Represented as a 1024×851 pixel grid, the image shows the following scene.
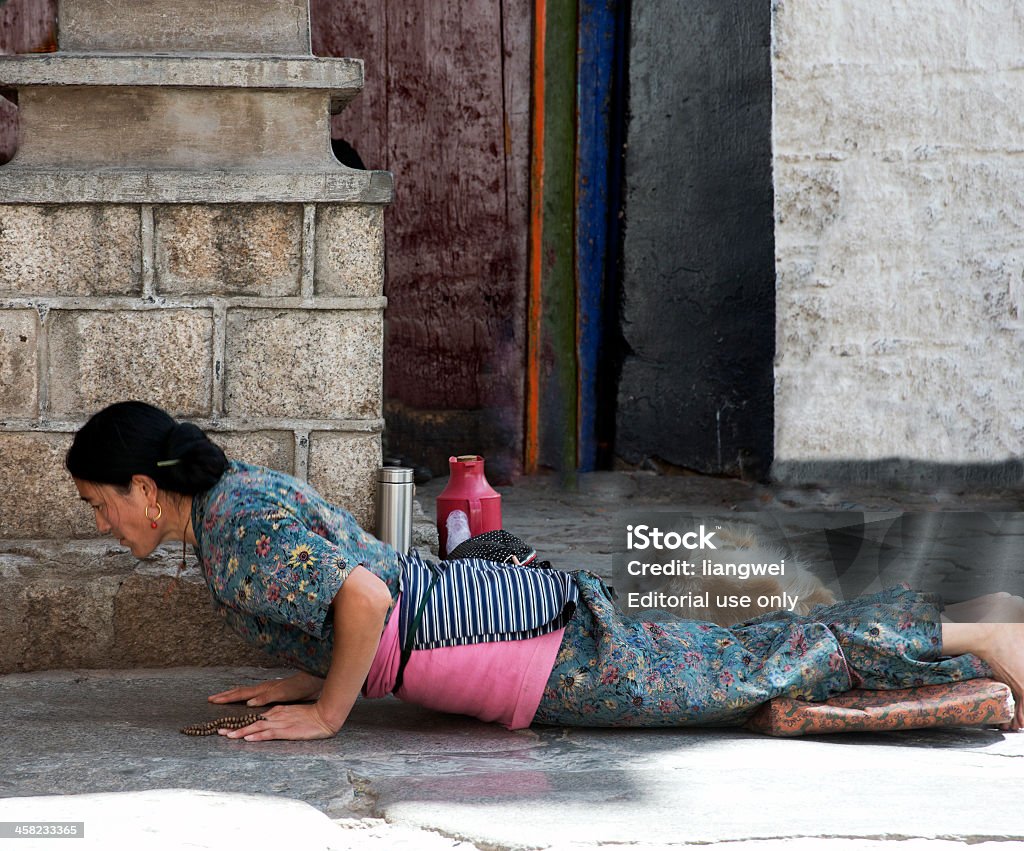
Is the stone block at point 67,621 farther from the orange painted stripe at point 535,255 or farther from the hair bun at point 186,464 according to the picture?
the orange painted stripe at point 535,255

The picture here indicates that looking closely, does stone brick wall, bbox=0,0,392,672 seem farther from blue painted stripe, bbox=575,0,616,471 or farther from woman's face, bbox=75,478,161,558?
blue painted stripe, bbox=575,0,616,471

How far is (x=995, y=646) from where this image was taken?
2643 millimetres

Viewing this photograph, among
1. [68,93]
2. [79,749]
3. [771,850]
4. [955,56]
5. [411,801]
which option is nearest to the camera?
[771,850]

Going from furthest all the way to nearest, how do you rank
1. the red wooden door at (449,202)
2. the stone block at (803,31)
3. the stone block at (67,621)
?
the red wooden door at (449,202) < the stone block at (803,31) < the stone block at (67,621)

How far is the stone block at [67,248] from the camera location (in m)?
3.06

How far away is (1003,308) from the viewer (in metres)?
4.77

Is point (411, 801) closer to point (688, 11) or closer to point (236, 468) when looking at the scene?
point (236, 468)

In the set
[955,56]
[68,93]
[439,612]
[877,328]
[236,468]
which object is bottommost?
[439,612]

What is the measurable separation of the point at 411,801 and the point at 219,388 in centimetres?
128

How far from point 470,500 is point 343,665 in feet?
3.58

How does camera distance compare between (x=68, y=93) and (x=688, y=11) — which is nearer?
(x=68, y=93)

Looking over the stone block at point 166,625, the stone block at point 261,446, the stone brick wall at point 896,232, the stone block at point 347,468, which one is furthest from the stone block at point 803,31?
the stone block at point 166,625

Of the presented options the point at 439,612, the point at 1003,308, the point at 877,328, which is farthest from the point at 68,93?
the point at 1003,308

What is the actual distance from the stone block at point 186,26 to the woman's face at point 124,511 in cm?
119
